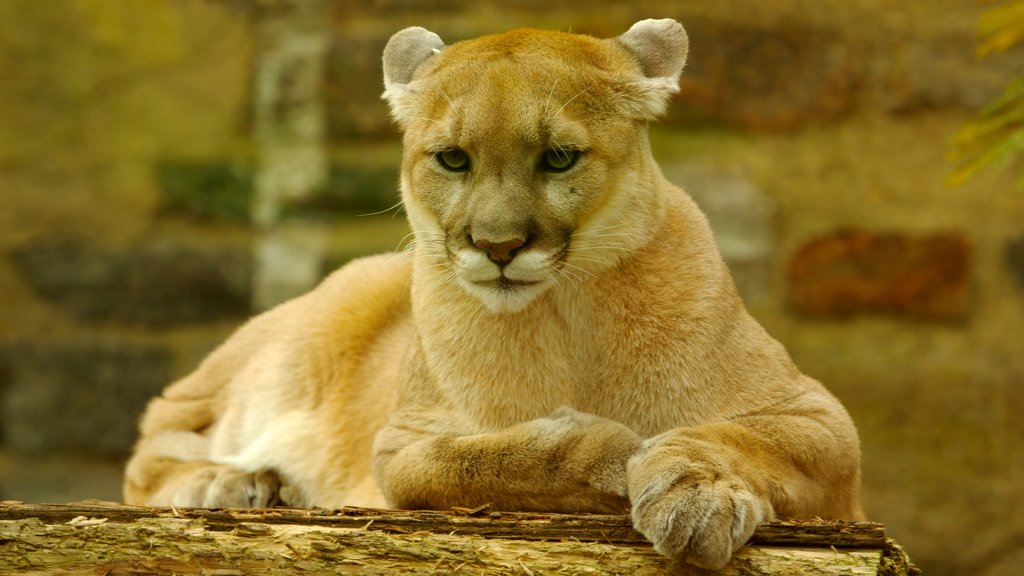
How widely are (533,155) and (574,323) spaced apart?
0.55 meters

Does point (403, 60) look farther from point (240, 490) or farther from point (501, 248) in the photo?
point (240, 490)

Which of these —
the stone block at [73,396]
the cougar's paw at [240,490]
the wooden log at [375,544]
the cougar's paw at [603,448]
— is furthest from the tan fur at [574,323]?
the stone block at [73,396]

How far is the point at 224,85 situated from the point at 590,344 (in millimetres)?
3123

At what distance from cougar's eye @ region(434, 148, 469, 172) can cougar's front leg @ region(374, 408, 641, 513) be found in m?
0.78

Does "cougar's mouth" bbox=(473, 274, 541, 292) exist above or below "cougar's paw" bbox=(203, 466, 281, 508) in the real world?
above

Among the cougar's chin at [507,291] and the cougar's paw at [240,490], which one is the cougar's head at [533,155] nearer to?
the cougar's chin at [507,291]

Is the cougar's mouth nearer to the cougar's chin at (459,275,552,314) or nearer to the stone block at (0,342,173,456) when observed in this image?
the cougar's chin at (459,275,552,314)

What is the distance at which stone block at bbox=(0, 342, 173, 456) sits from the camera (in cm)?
635

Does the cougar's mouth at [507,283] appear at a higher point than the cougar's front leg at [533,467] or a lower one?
higher

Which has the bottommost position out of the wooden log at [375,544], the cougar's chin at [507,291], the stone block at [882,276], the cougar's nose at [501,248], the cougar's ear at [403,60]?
the wooden log at [375,544]

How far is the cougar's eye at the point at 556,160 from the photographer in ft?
12.4

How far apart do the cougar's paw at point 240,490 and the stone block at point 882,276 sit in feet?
8.03

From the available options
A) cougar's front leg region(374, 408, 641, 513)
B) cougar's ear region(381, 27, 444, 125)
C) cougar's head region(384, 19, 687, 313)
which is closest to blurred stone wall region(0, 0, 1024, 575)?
cougar's ear region(381, 27, 444, 125)

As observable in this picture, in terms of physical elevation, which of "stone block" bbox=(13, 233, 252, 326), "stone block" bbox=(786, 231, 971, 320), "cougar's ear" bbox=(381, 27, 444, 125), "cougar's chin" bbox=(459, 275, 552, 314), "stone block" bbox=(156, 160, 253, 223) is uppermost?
"stone block" bbox=(156, 160, 253, 223)
